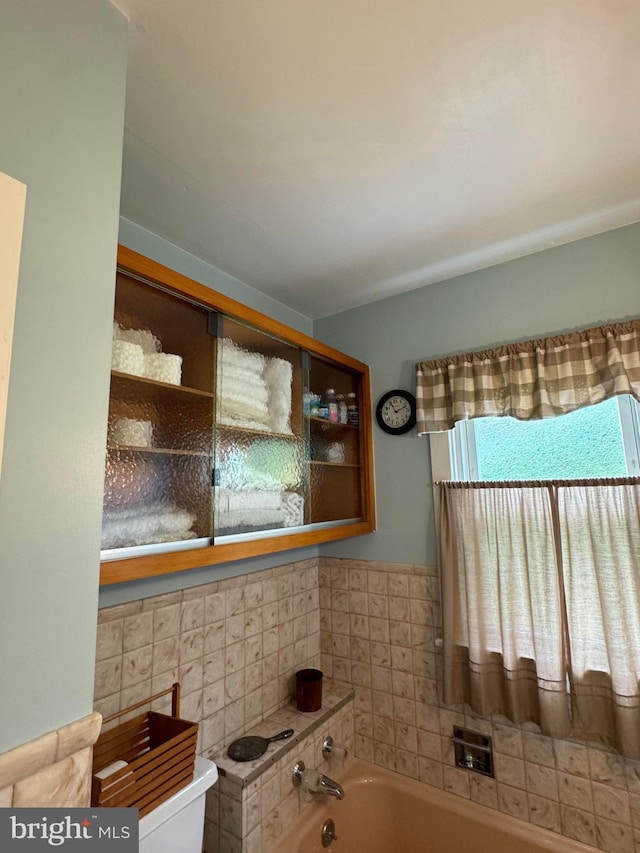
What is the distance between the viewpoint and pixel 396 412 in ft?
6.69

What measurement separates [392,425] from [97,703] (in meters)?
1.50

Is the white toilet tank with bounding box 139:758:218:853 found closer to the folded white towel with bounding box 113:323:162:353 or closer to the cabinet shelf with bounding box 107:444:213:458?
the cabinet shelf with bounding box 107:444:213:458

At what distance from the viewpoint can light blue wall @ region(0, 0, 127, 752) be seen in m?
0.60

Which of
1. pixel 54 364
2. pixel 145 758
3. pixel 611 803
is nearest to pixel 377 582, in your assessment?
pixel 611 803

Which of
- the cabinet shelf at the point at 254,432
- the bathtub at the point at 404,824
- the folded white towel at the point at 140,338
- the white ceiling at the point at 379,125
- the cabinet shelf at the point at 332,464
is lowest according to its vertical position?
the bathtub at the point at 404,824

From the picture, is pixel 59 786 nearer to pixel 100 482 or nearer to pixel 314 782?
pixel 100 482

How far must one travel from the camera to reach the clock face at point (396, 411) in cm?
200

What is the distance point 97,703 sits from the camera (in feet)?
4.09

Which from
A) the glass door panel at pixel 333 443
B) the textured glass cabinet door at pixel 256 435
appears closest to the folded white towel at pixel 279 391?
the textured glass cabinet door at pixel 256 435

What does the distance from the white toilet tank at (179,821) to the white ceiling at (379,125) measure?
1696 mm

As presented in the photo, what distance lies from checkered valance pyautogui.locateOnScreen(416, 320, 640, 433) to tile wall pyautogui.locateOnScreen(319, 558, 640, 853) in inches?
28.7

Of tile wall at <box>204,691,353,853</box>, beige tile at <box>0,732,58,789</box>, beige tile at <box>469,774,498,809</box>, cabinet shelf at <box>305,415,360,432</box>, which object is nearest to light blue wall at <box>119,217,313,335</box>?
cabinet shelf at <box>305,415,360,432</box>

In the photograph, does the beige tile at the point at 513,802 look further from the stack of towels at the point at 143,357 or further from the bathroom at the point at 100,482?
the stack of towels at the point at 143,357

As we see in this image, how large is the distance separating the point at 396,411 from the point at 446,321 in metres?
0.46
